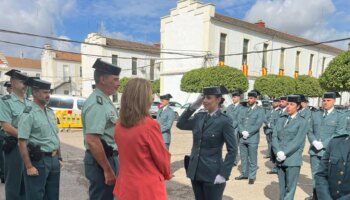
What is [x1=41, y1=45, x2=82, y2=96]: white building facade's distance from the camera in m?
48.4

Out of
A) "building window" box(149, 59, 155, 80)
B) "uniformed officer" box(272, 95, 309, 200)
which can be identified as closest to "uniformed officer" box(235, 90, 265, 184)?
"uniformed officer" box(272, 95, 309, 200)

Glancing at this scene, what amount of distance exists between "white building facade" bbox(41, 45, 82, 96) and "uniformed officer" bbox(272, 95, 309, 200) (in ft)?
153

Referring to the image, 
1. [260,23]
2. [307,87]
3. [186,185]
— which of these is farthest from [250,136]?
[260,23]

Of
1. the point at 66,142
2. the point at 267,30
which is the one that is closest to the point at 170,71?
the point at 267,30

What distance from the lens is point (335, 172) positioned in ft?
7.20

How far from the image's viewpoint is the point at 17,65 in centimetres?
6044

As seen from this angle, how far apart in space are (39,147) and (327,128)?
16.2ft

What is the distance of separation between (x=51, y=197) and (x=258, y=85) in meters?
25.4

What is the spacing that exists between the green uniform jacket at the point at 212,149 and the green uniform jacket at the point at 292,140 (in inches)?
59.8

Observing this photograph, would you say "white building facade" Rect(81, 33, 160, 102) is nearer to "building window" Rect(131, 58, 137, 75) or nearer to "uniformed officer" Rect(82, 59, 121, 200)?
"building window" Rect(131, 58, 137, 75)

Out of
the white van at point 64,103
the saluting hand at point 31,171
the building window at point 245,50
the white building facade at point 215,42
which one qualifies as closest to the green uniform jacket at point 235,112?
the saluting hand at point 31,171

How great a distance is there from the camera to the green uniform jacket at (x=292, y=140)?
429 cm

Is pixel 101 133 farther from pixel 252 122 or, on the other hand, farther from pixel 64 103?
pixel 64 103

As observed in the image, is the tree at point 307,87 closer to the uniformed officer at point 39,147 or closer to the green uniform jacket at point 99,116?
the uniformed officer at point 39,147
